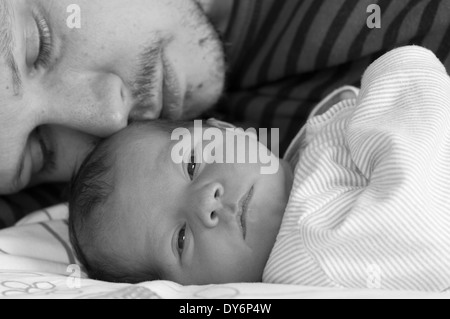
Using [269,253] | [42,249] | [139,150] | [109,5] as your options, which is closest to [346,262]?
[269,253]

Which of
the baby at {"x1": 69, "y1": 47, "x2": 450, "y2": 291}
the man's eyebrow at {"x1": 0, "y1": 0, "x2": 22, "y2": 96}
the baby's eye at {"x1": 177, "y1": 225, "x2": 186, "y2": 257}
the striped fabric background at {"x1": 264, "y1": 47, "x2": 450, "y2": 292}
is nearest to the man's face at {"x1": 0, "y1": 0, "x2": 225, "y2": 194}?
the man's eyebrow at {"x1": 0, "y1": 0, "x2": 22, "y2": 96}

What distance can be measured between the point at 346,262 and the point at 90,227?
47 centimetres

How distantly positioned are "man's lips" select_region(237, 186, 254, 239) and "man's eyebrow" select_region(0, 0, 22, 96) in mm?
496

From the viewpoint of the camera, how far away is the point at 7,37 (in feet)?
3.44

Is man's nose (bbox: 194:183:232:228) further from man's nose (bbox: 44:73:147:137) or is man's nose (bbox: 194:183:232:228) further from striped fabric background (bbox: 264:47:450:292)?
man's nose (bbox: 44:73:147:137)

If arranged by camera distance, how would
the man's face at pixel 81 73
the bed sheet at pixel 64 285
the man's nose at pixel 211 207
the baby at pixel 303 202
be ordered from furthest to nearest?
the man's face at pixel 81 73 → the man's nose at pixel 211 207 → the baby at pixel 303 202 → the bed sheet at pixel 64 285

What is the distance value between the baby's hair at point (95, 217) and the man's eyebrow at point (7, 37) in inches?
8.8

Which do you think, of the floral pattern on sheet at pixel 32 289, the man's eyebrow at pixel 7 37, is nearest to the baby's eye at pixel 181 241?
the floral pattern on sheet at pixel 32 289

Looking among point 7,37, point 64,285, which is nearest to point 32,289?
point 64,285

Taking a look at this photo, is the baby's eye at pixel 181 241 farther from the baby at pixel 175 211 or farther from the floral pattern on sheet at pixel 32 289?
the floral pattern on sheet at pixel 32 289

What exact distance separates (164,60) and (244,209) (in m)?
0.47

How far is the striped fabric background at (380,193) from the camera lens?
821 mm

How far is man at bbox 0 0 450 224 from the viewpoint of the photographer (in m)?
1.14
